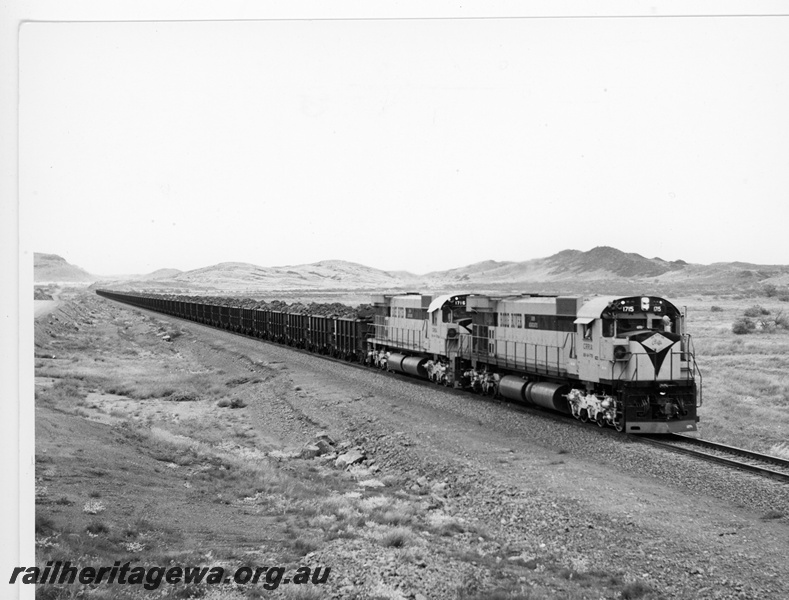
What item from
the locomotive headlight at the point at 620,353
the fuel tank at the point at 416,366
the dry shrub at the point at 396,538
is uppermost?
the locomotive headlight at the point at 620,353

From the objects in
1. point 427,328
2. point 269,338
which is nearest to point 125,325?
point 269,338

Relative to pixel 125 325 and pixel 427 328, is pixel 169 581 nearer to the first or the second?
pixel 427 328

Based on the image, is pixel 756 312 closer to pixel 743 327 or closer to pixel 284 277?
pixel 743 327

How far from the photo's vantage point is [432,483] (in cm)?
1008

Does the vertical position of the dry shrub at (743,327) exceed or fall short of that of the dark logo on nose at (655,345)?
it falls short

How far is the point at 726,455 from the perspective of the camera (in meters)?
10.7

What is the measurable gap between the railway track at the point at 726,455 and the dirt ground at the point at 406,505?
1.29 ft

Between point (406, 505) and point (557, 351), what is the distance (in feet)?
21.3

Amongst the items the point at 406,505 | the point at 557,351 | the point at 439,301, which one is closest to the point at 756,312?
the point at 439,301

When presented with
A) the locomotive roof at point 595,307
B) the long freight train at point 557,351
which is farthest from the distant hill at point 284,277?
the locomotive roof at point 595,307

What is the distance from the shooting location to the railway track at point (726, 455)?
31.3ft

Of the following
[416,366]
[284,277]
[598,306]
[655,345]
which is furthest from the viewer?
[284,277]

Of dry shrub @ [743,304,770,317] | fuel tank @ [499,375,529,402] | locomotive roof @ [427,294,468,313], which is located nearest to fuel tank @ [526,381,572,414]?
fuel tank @ [499,375,529,402]

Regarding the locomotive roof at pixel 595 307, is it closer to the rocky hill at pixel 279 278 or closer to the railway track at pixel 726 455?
the railway track at pixel 726 455
